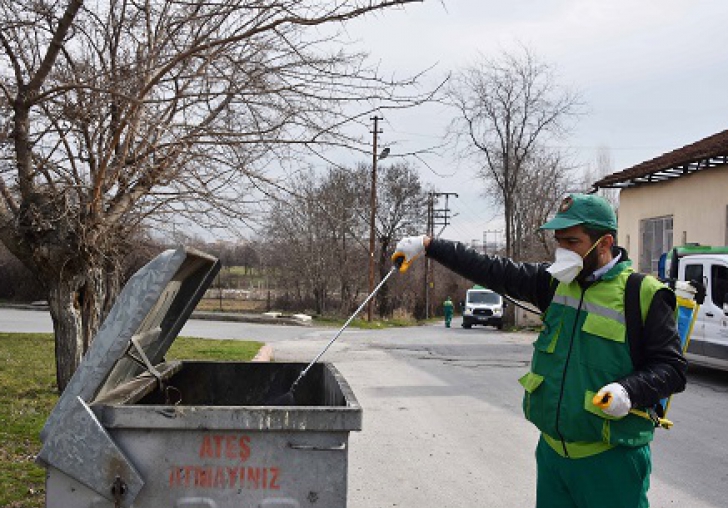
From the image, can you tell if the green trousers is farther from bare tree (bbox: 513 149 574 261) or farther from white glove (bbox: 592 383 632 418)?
bare tree (bbox: 513 149 574 261)

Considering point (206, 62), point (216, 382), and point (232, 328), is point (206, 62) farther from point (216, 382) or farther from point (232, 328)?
point (232, 328)

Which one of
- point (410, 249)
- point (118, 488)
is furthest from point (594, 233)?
point (118, 488)

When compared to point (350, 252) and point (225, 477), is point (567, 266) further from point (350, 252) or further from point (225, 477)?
point (350, 252)

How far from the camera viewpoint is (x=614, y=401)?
9.75 ft

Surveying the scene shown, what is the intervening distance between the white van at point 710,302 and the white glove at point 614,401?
34.9ft

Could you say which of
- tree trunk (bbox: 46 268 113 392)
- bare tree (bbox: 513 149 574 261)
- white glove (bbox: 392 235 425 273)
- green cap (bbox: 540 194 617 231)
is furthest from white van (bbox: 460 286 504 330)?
green cap (bbox: 540 194 617 231)

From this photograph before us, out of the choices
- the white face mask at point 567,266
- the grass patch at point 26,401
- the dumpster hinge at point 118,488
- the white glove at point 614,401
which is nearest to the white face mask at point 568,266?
the white face mask at point 567,266

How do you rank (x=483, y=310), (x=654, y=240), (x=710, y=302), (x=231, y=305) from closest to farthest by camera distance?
(x=710, y=302)
(x=654, y=240)
(x=483, y=310)
(x=231, y=305)

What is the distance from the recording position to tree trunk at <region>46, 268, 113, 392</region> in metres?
8.19

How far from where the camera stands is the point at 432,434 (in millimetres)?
8586

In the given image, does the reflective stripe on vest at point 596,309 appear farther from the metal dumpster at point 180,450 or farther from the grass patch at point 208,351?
the grass patch at point 208,351

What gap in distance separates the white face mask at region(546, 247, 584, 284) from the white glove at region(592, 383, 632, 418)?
0.58 m

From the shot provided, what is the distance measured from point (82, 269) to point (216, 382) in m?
3.71

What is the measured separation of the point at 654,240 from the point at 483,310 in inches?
481
